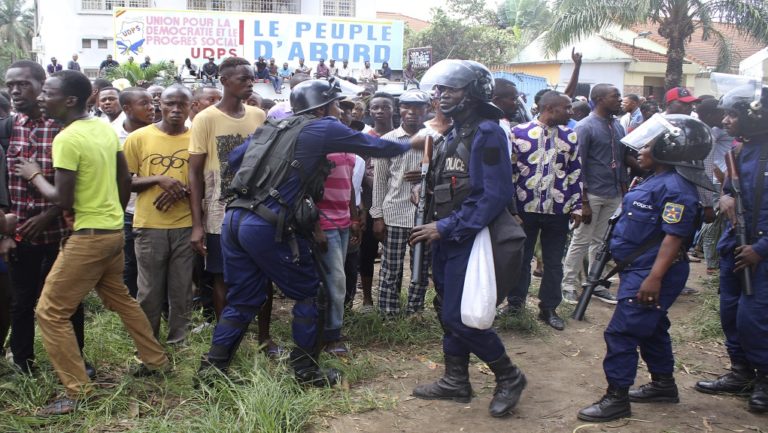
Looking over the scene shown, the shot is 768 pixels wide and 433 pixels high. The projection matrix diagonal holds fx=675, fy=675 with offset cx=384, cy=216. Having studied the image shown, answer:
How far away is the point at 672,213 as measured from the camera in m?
3.86

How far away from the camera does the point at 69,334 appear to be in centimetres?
390

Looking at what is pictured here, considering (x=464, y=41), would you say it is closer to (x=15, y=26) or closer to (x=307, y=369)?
(x=307, y=369)

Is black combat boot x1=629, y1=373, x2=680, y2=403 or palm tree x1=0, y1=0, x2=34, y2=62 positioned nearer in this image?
black combat boot x1=629, y1=373, x2=680, y2=403

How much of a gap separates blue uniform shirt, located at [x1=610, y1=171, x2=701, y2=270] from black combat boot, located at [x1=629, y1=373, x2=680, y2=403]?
82cm

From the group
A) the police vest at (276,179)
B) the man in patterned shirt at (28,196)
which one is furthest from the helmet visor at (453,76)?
the man in patterned shirt at (28,196)

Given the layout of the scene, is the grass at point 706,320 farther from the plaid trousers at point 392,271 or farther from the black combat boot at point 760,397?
the plaid trousers at point 392,271

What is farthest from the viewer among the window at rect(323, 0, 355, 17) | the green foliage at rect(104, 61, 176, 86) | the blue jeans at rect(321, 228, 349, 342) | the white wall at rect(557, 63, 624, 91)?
the window at rect(323, 0, 355, 17)

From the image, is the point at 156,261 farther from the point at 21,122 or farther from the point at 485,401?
the point at 485,401

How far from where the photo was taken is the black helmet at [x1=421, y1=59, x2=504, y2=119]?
3977 mm

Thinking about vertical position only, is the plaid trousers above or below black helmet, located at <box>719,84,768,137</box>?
below

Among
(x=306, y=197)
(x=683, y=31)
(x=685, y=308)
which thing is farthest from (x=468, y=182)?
(x=683, y=31)

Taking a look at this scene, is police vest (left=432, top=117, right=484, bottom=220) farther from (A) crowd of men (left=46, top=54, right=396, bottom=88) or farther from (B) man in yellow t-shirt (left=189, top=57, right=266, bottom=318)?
(A) crowd of men (left=46, top=54, right=396, bottom=88)

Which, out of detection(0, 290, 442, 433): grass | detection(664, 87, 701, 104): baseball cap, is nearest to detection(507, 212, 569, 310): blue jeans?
detection(0, 290, 442, 433): grass

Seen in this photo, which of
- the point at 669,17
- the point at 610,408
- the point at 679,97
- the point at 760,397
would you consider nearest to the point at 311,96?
the point at 610,408
